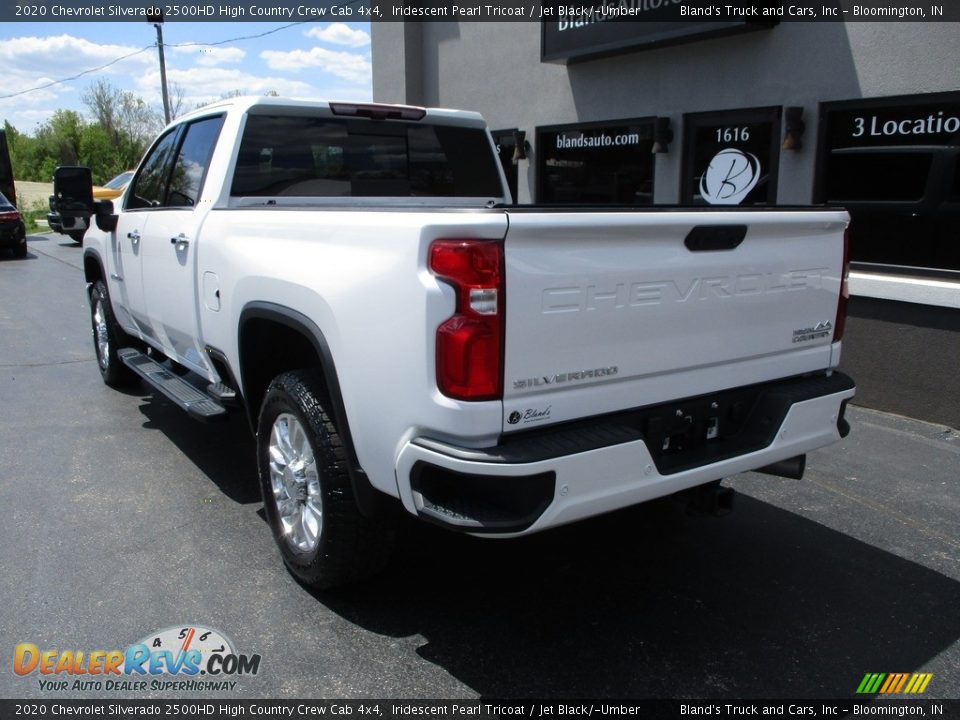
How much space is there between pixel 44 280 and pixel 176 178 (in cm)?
1081

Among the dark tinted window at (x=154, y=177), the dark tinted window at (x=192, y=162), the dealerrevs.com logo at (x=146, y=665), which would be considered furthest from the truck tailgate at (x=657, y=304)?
the dark tinted window at (x=154, y=177)

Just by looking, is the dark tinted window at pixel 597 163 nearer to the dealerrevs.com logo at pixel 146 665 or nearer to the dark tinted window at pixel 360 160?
the dark tinted window at pixel 360 160

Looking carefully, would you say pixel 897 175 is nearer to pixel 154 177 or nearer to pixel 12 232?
pixel 154 177

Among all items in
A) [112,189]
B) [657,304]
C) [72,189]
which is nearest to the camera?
[657,304]

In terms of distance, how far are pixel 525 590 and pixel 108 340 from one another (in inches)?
174

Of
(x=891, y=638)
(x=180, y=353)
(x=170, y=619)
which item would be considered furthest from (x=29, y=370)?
(x=891, y=638)

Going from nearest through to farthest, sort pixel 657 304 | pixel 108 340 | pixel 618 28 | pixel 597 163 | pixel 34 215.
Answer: pixel 657 304 → pixel 108 340 → pixel 618 28 → pixel 597 163 → pixel 34 215

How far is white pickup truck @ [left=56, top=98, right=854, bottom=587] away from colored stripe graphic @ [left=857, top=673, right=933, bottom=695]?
2.74 feet

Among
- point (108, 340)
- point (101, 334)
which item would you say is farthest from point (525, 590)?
point (101, 334)

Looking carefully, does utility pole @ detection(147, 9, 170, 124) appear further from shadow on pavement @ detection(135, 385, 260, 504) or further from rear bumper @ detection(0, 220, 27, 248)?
shadow on pavement @ detection(135, 385, 260, 504)

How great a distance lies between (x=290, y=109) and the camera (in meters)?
4.50

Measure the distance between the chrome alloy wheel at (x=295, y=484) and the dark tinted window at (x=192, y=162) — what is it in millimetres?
1655

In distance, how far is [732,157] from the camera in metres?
8.15

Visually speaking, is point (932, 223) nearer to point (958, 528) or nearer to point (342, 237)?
point (958, 528)
